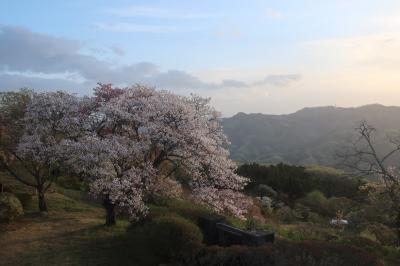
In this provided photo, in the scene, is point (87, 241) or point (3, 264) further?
point (87, 241)

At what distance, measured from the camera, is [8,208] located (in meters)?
19.0

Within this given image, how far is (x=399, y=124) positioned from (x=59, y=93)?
166m

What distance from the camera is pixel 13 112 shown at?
21.9 m

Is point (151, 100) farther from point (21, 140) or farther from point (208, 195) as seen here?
point (21, 140)

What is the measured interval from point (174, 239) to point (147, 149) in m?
5.14

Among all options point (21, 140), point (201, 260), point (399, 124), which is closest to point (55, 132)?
point (21, 140)

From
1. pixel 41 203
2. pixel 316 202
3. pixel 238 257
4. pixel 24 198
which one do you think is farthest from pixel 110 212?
pixel 316 202

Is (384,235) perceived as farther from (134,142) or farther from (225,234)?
(134,142)

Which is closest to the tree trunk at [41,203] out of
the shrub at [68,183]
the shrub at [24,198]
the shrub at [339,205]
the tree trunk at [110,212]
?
the shrub at [24,198]

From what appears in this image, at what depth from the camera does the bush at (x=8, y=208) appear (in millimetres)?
18966

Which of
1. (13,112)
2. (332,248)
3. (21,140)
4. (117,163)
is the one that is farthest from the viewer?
(13,112)

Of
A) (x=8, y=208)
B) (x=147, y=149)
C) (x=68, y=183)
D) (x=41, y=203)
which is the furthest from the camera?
(x=68, y=183)

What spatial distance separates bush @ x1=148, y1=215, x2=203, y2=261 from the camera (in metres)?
14.2

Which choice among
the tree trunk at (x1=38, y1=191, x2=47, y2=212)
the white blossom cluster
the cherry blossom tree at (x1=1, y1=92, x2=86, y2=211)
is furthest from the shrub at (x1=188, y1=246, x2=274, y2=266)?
the tree trunk at (x1=38, y1=191, x2=47, y2=212)
